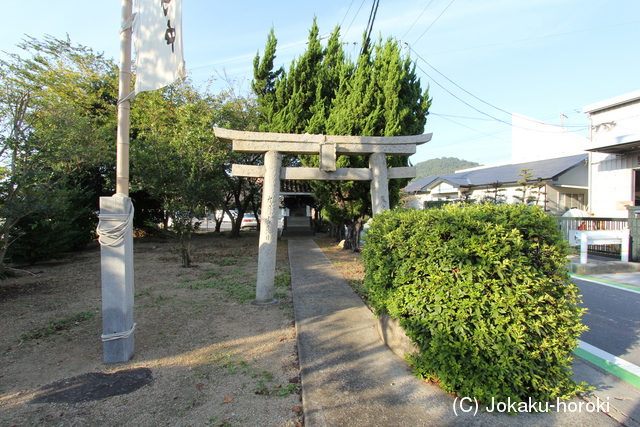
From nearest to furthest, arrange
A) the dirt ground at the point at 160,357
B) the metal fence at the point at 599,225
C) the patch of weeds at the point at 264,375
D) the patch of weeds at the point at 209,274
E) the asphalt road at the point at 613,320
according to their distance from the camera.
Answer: the dirt ground at the point at 160,357 < the patch of weeds at the point at 264,375 < the asphalt road at the point at 613,320 < the patch of weeds at the point at 209,274 < the metal fence at the point at 599,225

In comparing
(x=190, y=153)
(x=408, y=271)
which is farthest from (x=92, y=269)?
(x=408, y=271)

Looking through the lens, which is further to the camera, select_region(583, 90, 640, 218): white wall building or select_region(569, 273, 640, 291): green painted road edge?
select_region(583, 90, 640, 218): white wall building

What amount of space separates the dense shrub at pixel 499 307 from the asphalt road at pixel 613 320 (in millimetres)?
2037

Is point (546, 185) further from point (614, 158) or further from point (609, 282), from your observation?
point (609, 282)

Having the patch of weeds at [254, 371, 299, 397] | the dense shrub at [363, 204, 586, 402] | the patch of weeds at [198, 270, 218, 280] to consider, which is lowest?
the patch of weeds at [254, 371, 299, 397]

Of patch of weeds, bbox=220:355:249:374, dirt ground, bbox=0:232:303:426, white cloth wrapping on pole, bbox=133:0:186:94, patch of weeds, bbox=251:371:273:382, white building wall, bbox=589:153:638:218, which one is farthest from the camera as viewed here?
white building wall, bbox=589:153:638:218

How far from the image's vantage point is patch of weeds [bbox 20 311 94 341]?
448cm

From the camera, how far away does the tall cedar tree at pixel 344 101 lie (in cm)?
977

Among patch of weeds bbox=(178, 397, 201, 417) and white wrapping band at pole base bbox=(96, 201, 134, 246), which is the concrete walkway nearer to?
patch of weeds bbox=(178, 397, 201, 417)

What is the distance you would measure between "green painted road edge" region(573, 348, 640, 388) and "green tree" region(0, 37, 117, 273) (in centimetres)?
826

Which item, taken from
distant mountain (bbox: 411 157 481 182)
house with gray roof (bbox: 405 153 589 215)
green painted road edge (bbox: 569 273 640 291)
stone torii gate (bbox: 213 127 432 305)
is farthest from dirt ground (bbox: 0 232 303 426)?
distant mountain (bbox: 411 157 481 182)

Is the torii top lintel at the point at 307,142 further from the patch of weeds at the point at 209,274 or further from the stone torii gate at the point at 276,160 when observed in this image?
the patch of weeds at the point at 209,274

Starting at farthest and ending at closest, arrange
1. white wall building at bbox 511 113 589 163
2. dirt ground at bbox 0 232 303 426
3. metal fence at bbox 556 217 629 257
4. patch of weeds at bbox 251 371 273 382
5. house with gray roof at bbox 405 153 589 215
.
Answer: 1. white wall building at bbox 511 113 589 163
2. house with gray roof at bbox 405 153 589 215
3. metal fence at bbox 556 217 629 257
4. patch of weeds at bbox 251 371 273 382
5. dirt ground at bbox 0 232 303 426

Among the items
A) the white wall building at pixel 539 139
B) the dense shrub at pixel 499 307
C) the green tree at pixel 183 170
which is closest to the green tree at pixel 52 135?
the green tree at pixel 183 170
